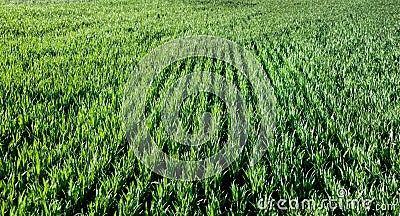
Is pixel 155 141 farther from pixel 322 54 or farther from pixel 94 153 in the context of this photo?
pixel 322 54

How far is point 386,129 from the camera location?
2.30 meters

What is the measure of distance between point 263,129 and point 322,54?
2.81m

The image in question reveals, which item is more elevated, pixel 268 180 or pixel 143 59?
pixel 143 59

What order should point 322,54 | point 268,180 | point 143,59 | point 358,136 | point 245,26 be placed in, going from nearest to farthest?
point 268,180
point 358,136
point 143,59
point 322,54
point 245,26

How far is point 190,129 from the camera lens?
2.33 metres

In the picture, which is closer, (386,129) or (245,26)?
(386,129)

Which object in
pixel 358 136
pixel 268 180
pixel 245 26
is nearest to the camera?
pixel 268 180

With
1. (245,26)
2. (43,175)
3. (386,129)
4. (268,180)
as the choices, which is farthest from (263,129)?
(245,26)

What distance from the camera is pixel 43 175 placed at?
5.56ft

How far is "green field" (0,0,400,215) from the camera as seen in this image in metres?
1.54

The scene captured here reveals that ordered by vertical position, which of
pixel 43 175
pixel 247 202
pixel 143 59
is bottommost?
pixel 247 202

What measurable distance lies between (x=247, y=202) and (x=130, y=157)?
26.7 inches

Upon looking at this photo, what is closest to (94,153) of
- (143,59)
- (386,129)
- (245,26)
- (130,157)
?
(130,157)

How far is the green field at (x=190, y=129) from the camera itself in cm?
154
